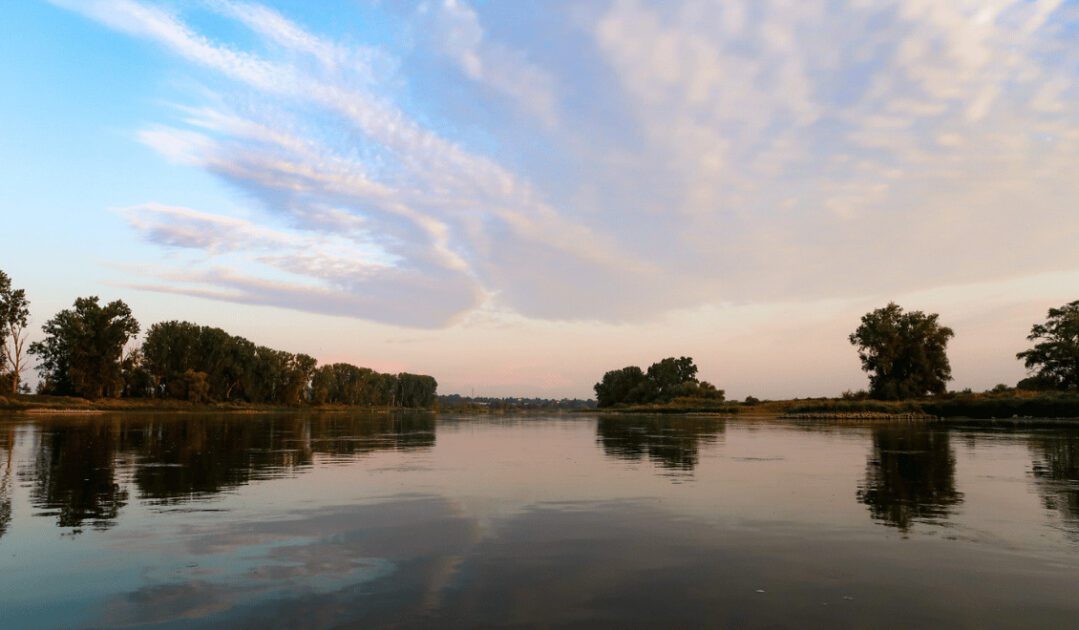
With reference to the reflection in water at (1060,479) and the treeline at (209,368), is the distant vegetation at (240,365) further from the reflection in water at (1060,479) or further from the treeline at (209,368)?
the reflection in water at (1060,479)

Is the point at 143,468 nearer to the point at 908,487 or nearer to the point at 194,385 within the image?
the point at 908,487

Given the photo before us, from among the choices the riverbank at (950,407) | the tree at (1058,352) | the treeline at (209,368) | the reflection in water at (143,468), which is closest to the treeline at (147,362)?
the treeline at (209,368)

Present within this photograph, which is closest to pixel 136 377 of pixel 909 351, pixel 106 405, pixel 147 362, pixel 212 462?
pixel 147 362

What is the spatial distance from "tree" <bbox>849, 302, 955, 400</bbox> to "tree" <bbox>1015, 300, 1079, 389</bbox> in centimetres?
1400

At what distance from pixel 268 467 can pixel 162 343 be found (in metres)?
138

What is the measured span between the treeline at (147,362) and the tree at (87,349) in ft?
0.54

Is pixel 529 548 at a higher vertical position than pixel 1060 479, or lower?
higher

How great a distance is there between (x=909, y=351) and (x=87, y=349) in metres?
169

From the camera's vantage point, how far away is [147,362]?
141 meters

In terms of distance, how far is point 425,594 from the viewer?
944cm

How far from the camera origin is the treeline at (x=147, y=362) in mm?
118625

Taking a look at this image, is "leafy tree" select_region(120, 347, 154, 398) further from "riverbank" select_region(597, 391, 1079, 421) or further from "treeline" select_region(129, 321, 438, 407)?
"riverbank" select_region(597, 391, 1079, 421)

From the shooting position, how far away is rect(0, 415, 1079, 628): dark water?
8828 mm

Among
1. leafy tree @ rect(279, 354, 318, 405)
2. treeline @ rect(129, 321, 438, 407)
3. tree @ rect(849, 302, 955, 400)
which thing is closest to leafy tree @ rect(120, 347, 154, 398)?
treeline @ rect(129, 321, 438, 407)
